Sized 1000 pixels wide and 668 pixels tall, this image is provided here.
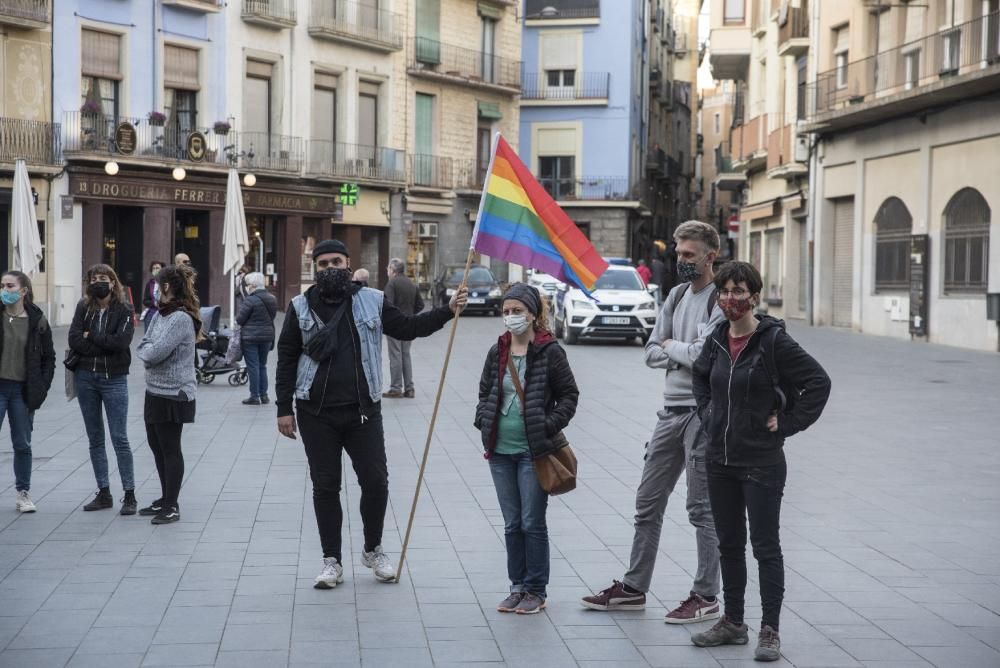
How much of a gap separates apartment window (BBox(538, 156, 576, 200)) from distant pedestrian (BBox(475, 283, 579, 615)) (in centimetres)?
5215

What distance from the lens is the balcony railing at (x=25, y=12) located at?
104 ft

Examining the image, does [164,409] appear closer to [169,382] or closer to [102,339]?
[169,382]

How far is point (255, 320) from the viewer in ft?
56.3

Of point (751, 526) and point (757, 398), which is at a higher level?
point (757, 398)

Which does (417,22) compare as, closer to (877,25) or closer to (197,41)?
(197,41)

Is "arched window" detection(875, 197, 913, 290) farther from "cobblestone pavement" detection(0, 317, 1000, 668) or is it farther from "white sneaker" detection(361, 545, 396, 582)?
"white sneaker" detection(361, 545, 396, 582)

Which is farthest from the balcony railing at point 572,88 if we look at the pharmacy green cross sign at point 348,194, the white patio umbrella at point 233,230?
the white patio umbrella at point 233,230

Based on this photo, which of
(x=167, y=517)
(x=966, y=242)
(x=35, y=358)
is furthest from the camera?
(x=966, y=242)

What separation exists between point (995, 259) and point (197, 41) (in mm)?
22766

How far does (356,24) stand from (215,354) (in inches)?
1056

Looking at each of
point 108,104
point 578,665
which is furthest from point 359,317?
point 108,104

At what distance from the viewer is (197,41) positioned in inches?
1492

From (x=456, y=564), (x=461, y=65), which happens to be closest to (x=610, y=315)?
(x=456, y=564)

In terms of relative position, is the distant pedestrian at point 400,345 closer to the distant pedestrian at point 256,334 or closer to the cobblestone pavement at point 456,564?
the distant pedestrian at point 256,334
